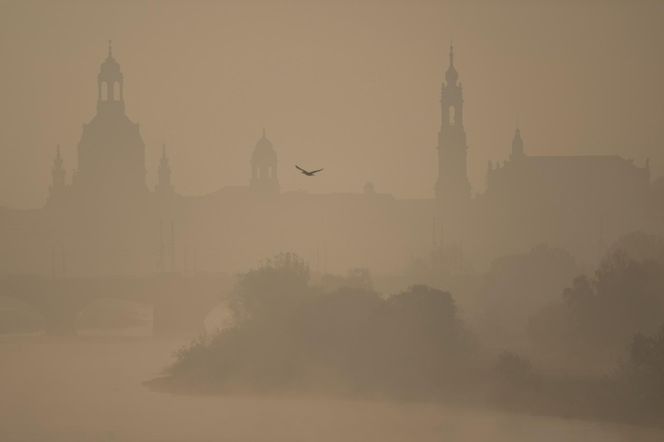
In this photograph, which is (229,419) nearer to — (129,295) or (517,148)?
(129,295)

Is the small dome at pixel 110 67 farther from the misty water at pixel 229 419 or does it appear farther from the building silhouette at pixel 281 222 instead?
the misty water at pixel 229 419

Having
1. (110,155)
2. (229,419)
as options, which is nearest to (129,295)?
(229,419)

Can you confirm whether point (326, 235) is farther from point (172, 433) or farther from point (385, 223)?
point (172, 433)

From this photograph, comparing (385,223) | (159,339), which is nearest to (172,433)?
(159,339)

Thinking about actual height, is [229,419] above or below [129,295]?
below

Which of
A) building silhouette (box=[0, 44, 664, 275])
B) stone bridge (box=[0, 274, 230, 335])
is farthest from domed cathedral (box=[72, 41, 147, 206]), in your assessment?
stone bridge (box=[0, 274, 230, 335])

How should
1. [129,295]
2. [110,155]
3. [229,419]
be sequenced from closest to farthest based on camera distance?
1. [229,419]
2. [129,295]
3. [110,155]
